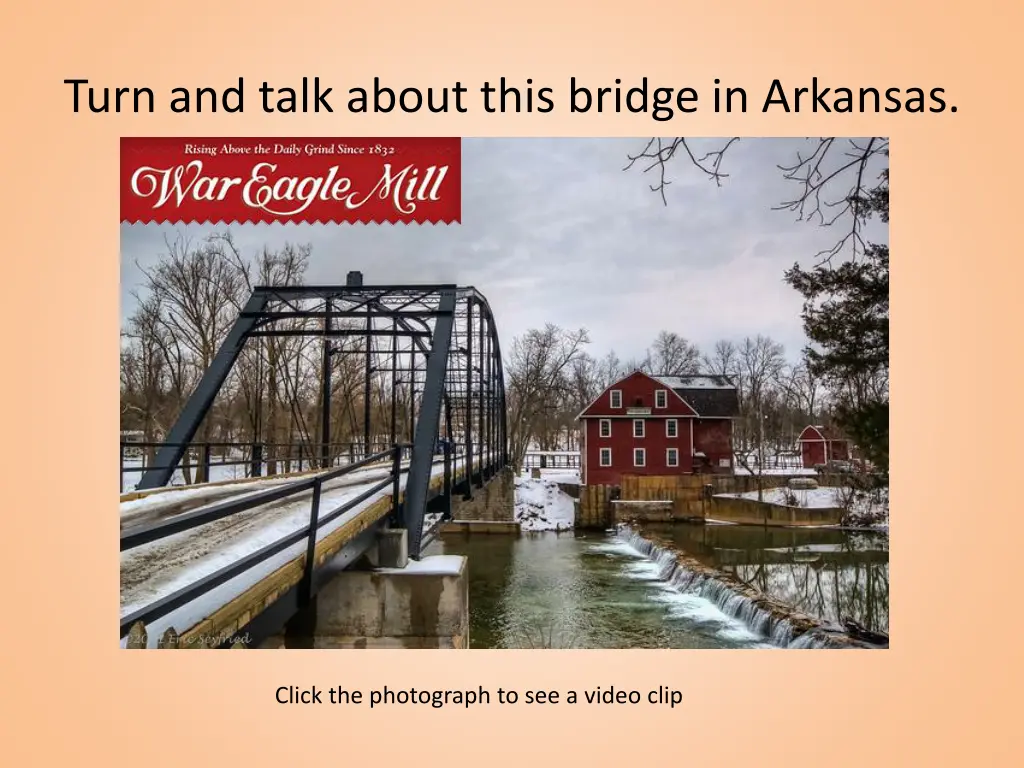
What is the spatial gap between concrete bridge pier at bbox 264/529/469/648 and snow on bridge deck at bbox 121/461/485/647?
51 cm

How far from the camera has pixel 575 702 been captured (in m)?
4.09

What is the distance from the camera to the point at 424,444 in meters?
5.98

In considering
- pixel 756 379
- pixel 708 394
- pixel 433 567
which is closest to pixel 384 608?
pixel 433 567

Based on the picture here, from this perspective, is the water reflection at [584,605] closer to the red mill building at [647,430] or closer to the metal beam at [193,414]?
the metal beam at [193,414]

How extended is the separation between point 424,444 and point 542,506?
70.7ft

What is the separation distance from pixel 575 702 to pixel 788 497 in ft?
72.7

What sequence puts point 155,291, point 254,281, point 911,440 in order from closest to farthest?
point 911,440
point 155,291
point 254,281

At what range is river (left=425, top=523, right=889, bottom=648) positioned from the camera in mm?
12508

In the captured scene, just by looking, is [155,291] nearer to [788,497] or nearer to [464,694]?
[464,694]

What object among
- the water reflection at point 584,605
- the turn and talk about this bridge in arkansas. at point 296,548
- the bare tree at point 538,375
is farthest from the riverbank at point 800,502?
the turn and talk about this bridge in arkansas. at point 296,548

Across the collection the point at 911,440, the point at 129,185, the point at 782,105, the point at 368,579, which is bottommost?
the point at 368,579

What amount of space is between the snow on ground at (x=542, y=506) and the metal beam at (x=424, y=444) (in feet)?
63.0

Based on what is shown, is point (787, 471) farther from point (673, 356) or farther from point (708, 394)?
point (673, 356)

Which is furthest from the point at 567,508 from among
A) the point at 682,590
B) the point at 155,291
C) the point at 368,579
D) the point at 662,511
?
the point at 368,579
